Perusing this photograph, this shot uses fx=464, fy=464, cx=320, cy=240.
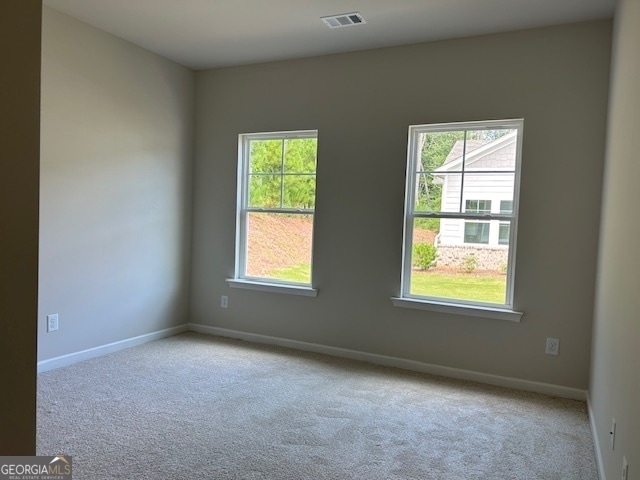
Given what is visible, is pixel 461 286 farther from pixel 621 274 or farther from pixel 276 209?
pixel 276 209

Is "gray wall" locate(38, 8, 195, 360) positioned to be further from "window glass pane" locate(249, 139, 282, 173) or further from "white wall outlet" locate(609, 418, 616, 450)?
"white wall outlet" locate(609, 418, 616, 450)

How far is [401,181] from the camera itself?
3807 millimetres

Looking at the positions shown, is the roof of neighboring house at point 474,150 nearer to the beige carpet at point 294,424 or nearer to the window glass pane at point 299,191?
the window glass pane at point 299,191

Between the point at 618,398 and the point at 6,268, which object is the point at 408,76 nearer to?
the point at 618,398

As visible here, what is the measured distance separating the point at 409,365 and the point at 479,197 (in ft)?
4.79

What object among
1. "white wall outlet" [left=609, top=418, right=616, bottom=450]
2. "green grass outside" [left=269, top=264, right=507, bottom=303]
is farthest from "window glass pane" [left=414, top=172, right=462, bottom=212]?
"white wall outlet" [left=609, top=418, right=616, bottom=450]

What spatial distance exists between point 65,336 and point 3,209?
2.83m

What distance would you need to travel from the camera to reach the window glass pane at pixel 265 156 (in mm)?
4422

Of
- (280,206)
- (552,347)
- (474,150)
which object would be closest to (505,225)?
(474,150)

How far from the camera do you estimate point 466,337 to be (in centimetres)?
361

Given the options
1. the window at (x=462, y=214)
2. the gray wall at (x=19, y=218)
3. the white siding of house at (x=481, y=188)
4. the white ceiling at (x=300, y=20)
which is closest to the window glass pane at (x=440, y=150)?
the window at (x=462, y=214)

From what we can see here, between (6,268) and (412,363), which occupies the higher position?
(6,268)

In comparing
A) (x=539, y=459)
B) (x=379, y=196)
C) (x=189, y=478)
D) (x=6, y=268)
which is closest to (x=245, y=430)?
(x=189, y=478)

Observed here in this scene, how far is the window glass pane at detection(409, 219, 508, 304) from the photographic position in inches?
141
